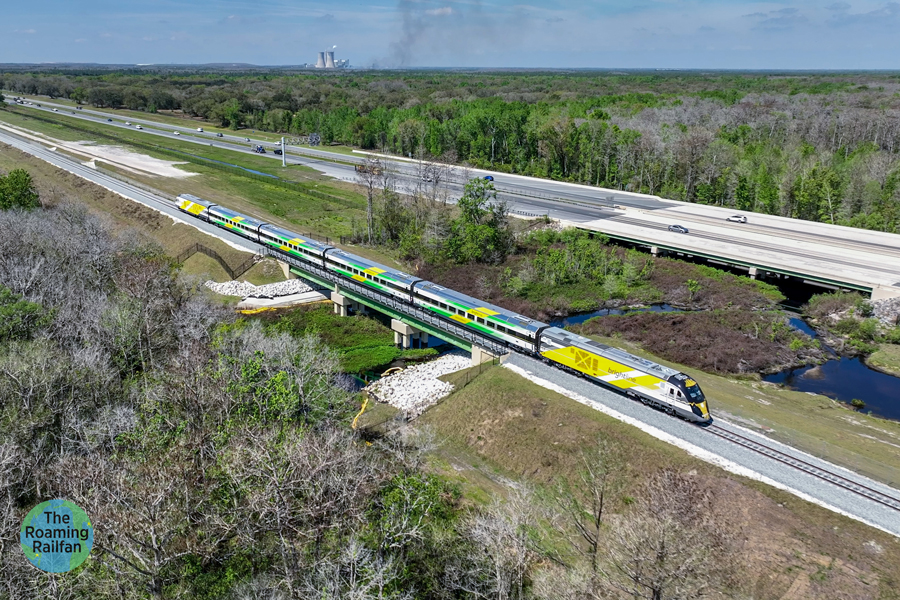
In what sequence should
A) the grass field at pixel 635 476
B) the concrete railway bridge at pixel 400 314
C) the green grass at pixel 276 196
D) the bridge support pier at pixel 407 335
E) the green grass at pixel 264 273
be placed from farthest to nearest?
the green grass at pixel 276 196 → the green grass at pixel 264 273 → the bridge support pier at pixel 407 335 → the concrete railway bridge at pixel 400 314 → the grass field at pixel 635 476

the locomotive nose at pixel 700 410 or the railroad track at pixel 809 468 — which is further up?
the locomotive nose at pixel 700 410

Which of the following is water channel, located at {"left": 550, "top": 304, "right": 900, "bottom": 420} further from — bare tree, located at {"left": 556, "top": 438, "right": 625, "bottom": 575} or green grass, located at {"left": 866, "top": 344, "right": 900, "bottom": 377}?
bare tree, located at {"left": 556, "top": 438, "right": 625, "bottom": 575}

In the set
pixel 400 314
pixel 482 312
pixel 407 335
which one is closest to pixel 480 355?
pixel 482 312

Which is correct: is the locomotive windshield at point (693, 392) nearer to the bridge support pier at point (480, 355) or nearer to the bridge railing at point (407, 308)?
the bridge railing at point (407, 308)

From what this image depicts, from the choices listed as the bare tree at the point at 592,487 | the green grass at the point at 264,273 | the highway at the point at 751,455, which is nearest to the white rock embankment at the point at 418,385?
the highway at the point at 751,455

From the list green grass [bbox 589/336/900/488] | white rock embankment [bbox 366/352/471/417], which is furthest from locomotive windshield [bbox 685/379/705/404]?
white rock embankment [bbox 366/352/471/417]

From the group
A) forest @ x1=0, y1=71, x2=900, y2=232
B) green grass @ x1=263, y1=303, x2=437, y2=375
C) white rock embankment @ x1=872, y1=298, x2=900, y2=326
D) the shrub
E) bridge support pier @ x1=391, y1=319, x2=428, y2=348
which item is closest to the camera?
green grass @ x1=263, y1=303, x2=437, y2=375

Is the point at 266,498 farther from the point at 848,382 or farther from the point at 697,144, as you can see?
the point at 697,144
